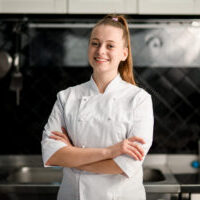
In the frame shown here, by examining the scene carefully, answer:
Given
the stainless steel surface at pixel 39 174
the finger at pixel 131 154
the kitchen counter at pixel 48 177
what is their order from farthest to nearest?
the stainless steel surface at pixel 39 174
the kitchen counter at pixel 48 177
the finger at pixel 131 154

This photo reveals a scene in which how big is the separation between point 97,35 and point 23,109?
0.92 meters

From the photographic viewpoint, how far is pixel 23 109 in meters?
1.75

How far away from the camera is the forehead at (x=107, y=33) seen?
97 centimetres

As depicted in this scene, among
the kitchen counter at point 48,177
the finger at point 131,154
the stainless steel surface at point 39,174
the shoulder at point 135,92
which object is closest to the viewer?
the finger at point 131,154

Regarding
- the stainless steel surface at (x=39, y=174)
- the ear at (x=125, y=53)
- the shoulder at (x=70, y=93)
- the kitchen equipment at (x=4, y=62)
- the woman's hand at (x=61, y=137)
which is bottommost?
the stainless steel surface at (x=39, y=174)

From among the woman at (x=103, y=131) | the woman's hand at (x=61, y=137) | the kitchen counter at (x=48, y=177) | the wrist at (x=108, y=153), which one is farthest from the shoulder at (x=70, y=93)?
the kitchen counter at (x=48, y=177)

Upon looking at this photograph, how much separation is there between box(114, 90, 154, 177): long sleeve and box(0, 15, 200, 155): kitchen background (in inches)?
29.7

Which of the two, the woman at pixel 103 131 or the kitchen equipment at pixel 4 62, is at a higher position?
the kitchen equipment at pixel 4 62

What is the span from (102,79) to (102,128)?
0.17m

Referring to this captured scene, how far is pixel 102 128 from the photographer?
0.97 meters

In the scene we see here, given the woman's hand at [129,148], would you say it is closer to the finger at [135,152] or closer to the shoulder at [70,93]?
the finger at [135,152]

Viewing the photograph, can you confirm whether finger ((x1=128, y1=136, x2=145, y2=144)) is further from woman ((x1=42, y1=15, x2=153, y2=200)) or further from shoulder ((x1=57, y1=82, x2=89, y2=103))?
shoulder ((x1=57, y1=82, x2=89, y2=103))

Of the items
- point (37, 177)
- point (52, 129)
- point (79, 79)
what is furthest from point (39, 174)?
point (52, 129)

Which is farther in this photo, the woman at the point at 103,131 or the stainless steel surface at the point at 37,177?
the stainless steel surface at the point at 37,177
